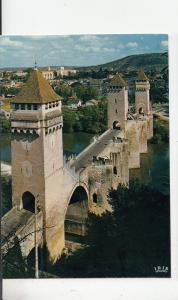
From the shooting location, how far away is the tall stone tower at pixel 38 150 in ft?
7.69

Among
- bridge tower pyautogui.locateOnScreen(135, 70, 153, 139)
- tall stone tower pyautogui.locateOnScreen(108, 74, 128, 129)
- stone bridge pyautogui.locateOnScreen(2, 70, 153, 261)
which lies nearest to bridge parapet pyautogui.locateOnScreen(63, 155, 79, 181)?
stone bridge pyautogui.locateOnScreen(2, 70, 153, 261)

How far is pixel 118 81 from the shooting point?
7.82 ft

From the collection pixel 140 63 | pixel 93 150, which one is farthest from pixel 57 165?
pixel 140 63

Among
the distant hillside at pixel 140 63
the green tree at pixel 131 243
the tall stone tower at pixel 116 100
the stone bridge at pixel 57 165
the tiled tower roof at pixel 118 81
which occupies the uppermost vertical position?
the distant hillside at pixel 140 63

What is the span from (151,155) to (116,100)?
0.26 m

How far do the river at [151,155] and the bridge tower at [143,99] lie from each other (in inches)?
3.2

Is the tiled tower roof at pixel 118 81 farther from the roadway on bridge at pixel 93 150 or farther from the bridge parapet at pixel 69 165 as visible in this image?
the bridge parapet at pixel 69 165

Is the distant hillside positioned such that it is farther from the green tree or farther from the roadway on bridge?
the green tree

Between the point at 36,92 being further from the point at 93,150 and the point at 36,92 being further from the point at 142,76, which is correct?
the point at 142,76

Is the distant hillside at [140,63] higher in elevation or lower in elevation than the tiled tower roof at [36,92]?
higher

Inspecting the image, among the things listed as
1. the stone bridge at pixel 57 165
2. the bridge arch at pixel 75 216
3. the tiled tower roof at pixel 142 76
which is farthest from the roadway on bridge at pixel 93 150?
the tiled tower roof at pixel 142 76

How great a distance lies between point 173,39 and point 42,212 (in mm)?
860

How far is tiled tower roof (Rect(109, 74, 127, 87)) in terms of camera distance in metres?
2.38

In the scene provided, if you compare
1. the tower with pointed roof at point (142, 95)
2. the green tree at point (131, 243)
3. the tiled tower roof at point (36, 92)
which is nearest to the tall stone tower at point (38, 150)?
the tiled tower roof at point (36, 92)
